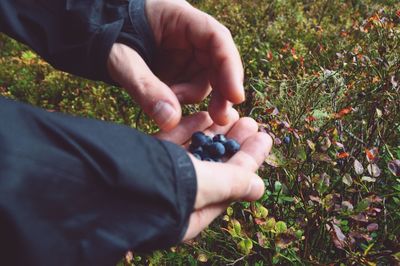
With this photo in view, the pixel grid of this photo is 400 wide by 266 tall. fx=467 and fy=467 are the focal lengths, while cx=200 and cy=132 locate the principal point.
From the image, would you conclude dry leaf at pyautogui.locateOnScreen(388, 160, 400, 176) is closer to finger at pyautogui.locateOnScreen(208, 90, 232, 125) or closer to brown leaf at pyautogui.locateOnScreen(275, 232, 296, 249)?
brown leaf at pyautogui.locateOnScreen(275, 232, 296, 249)

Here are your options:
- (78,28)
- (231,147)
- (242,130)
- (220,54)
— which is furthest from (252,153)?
(78,28)

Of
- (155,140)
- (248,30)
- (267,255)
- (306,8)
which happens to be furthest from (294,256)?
(306,8)

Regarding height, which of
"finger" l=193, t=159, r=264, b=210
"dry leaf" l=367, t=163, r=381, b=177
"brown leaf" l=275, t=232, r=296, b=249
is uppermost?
"finger" l=193, t=159, r=264, b=210

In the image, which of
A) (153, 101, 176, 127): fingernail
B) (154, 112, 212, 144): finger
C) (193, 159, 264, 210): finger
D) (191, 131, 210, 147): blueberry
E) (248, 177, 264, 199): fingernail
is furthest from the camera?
(154, 112, 212, 144): finger

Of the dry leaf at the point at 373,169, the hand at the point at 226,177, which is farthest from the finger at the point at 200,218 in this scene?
the dry leaf at the point at 373,169

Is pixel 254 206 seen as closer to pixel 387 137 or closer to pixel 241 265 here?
pixel 241 265

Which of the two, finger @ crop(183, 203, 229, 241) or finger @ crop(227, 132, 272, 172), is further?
finger @ crop(227, 132, 272, 172)

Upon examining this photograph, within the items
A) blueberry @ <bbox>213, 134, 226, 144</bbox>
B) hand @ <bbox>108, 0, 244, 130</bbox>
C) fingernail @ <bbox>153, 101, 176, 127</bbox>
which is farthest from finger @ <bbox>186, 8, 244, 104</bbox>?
fingernail @ <bbox>153, 101, 176, 127</bbox>

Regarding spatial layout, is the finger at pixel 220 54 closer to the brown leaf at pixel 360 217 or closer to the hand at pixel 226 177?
the hand at pixel 226 177
